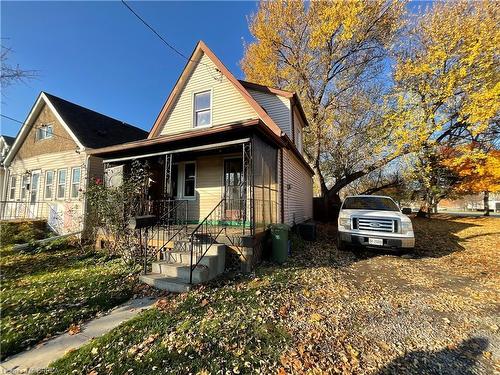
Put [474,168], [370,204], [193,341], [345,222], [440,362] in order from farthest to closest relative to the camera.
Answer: [474,168] → [370,204] → [345,222] → [193,341] → [440,362]

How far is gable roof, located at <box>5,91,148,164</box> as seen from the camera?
12.8m

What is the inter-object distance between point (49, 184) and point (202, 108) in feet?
33.7

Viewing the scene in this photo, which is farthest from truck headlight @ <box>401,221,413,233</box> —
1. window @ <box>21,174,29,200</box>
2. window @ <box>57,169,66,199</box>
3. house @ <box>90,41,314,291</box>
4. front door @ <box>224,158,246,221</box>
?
window @ <box>21,174,29,200</box>

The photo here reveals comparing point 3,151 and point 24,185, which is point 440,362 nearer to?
point 24,185

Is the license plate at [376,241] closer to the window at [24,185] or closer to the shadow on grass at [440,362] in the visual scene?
the shadow on grass at [440,362]

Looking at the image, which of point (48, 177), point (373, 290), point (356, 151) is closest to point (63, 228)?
point (48, 177)

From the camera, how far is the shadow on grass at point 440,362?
2.80 metres

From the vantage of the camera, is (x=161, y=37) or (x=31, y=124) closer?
(x=161, y=37)

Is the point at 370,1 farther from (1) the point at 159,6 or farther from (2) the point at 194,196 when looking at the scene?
(2) the point at 194,196

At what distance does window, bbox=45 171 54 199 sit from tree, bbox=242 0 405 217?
16.3 meters

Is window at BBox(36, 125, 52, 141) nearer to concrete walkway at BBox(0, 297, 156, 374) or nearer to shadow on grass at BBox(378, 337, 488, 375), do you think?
concrete walkway at BBox(0, 297, 156, 374)

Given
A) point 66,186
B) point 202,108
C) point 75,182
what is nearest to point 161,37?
point 202,108

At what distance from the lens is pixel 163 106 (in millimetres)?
11227

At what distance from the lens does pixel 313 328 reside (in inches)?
142
